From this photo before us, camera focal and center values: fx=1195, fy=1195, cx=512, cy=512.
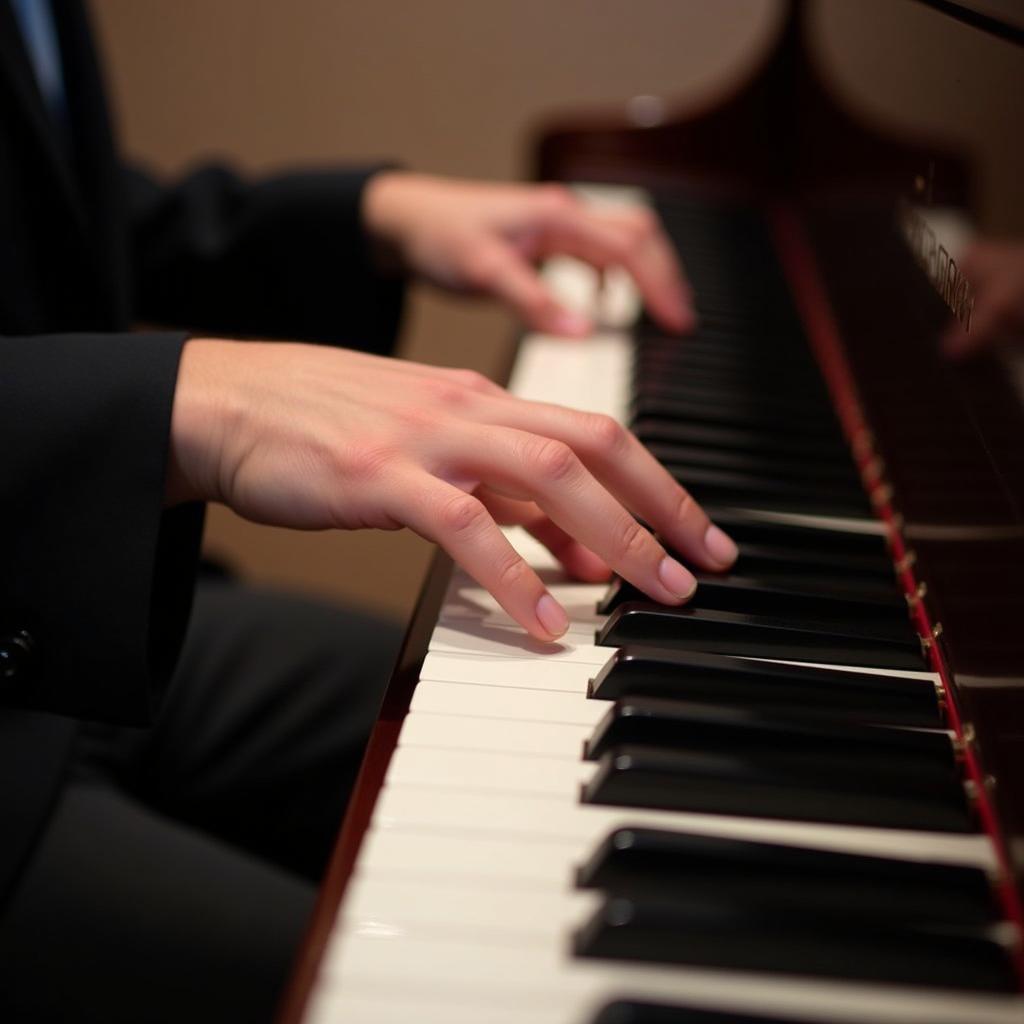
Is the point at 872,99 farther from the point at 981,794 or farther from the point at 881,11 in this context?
the point at 981,794

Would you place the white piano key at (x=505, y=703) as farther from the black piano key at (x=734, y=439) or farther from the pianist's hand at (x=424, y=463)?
the black piano key at (x=734, y=439)

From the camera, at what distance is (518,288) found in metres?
1.17

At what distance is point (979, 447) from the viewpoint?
69 centimetres

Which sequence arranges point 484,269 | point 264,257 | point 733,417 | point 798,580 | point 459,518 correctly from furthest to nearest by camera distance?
point 264,257 → point 484,269 → point 733,417 → point 798,580 → point 459,518

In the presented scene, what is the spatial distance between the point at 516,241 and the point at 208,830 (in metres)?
0.64

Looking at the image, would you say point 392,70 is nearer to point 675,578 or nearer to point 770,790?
point 675,578

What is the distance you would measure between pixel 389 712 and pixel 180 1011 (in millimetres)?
332

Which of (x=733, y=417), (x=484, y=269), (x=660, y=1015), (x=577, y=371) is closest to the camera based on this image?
(x=660, y=1015)

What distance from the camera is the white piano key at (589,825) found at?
513 mm

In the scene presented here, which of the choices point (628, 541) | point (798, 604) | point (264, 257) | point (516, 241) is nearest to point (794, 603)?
point (798, 604)

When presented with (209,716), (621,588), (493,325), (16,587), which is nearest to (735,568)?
(621,588)

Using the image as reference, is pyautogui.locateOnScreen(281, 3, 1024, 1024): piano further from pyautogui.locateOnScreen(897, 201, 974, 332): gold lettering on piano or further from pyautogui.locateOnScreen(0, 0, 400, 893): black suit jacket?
pyautogui.locateOnScreen(0, 0, 400, 893): black suit jacket

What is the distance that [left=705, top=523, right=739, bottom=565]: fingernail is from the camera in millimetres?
718

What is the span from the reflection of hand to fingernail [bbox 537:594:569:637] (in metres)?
0.29
